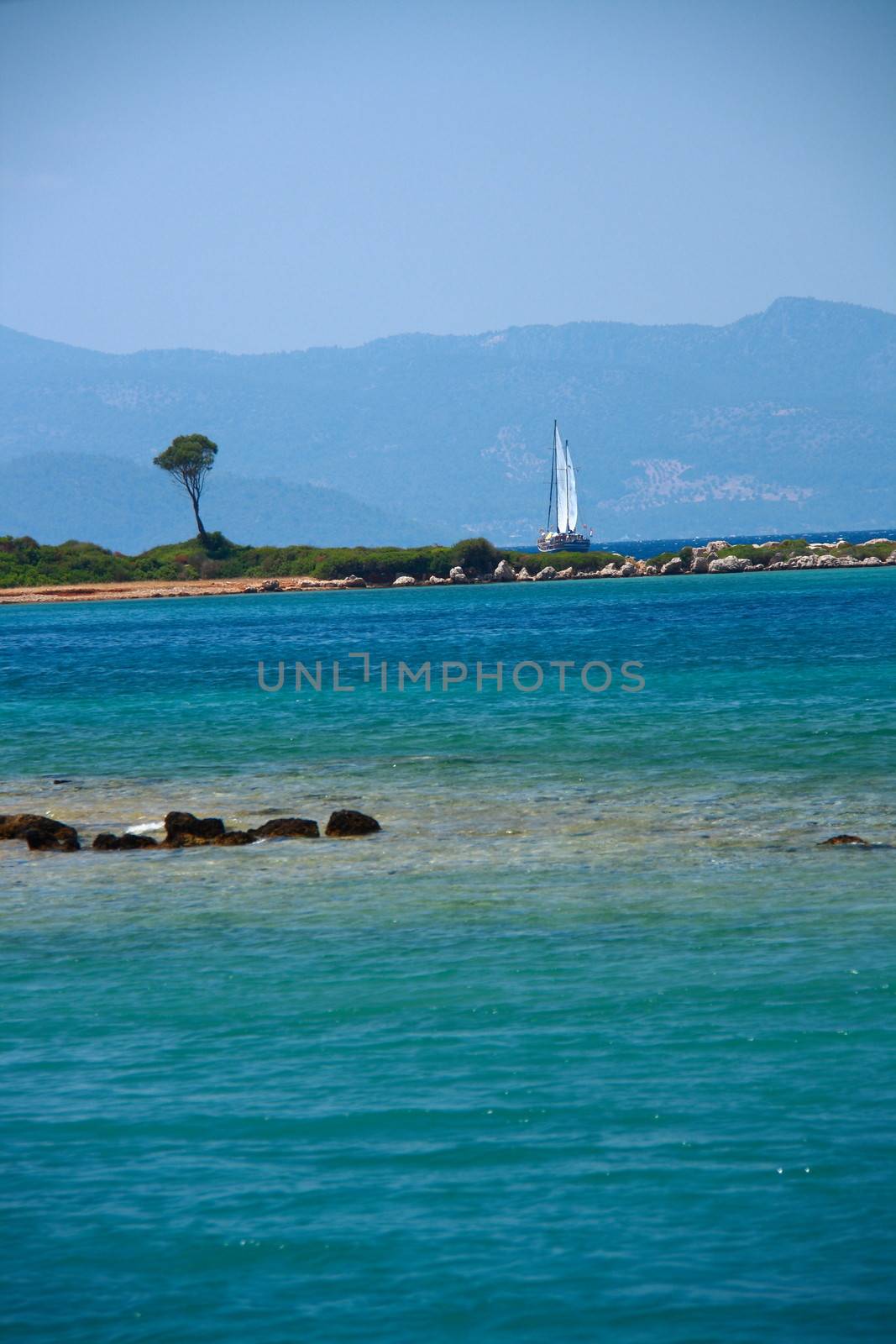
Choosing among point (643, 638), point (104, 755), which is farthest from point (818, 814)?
point (643, 638)

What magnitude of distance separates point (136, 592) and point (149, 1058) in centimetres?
12945

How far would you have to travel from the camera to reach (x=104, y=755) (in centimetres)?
3534

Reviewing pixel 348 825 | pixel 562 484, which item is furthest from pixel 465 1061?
pixel 562 484

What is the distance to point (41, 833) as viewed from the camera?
23.3m

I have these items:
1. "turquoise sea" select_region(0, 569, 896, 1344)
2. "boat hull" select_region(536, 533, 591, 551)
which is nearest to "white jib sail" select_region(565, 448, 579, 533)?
"boat hull" select_region(536, 533, 591, 551)

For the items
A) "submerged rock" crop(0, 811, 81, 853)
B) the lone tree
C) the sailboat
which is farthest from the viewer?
the sailboat

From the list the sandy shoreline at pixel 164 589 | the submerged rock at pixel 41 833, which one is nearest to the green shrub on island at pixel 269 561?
the sandy shoreline at pixel 164 589

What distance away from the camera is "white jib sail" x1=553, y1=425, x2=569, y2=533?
18812cm

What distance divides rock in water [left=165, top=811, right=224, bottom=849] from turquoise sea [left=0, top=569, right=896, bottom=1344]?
2.81 ft

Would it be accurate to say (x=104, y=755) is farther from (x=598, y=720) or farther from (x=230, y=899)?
(x=230, y=899)

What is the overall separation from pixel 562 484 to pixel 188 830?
168 meters

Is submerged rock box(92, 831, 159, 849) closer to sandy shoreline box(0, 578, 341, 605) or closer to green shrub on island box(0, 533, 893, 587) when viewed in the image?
sandy shoreline box(0, 578, 341, 605)

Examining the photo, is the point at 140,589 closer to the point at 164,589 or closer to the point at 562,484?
the point at 164,589

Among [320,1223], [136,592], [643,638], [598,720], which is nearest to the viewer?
[320,1223]
